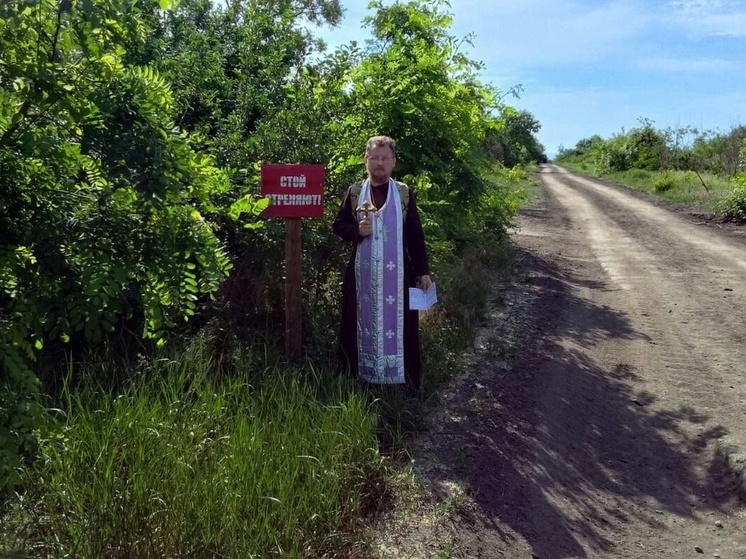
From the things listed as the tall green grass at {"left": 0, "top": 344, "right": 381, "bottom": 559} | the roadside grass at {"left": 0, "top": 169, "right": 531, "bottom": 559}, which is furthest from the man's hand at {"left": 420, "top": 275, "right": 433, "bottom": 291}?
the tall green grass at {"left": 0, "top": 344, "right": 381, "bottom": 559}

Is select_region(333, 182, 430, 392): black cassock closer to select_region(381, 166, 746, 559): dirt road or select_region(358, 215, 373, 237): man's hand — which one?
select_region(358, 215, 373, 237): man's hand

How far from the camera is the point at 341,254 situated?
595cm

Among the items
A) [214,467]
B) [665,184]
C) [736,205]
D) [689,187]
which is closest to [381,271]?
[214,467]

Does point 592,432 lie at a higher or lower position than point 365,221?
lower

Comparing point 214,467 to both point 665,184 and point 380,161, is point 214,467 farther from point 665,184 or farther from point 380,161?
point 665,184

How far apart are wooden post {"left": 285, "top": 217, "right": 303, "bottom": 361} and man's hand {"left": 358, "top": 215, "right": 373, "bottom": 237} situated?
0.42 m

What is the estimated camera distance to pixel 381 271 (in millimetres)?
5023

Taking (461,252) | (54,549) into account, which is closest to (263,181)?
(54,549)

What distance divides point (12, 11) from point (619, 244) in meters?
13.1

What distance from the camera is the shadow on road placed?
400 cm

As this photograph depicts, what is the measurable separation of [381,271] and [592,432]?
5.88 ft

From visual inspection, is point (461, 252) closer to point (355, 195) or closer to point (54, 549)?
point (355, 195)

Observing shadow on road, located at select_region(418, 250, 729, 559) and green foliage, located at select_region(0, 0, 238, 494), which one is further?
shadow on road, located at select_region(418, 250, 729, 559)

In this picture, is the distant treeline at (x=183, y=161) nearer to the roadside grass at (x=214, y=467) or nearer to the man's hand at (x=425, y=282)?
the roadside grass at (x=214, y=467)
